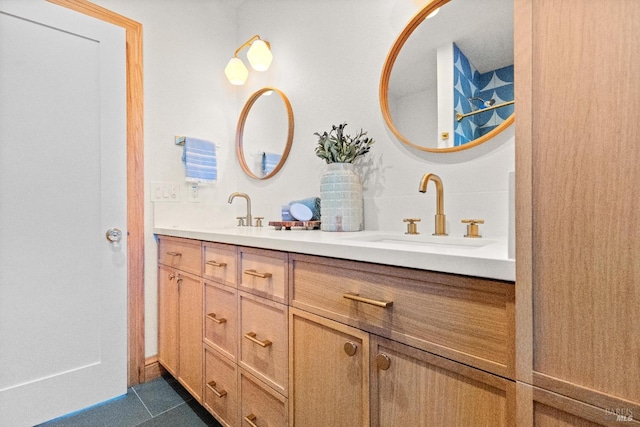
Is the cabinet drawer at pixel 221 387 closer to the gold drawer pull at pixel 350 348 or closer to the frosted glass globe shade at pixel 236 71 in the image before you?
the gold drawer pull at pixel 350 348

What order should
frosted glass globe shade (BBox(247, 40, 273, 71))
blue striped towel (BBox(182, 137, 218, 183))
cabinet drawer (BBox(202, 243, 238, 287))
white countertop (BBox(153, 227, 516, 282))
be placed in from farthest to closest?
1. blue striped towel (BBox(182, 137, 218, 183))
2. frosted glass globe shade (BBox(247, 40, 273, 71))
3. cabinet drawer (BBox(202, 243, 238, 287))
4. white countertop (BBox(153, 227, 516, 282))

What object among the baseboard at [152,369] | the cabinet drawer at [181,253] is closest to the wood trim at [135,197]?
the baseboard at [152,369]

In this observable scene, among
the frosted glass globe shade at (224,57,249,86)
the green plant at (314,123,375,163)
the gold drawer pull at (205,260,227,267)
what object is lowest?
the gold drawer pull at (205,260,227,267)

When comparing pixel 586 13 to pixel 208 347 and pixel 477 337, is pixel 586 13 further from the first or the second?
pixel 208 347

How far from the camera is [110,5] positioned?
1718 millimetres

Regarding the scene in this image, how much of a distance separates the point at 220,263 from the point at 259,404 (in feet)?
1.74

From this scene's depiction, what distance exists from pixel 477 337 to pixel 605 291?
8.5 inches

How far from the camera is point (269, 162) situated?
1975 millimetres

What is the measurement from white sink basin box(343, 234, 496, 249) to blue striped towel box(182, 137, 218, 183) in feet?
4.15

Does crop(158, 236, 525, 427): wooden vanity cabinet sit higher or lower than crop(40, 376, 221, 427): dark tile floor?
higher

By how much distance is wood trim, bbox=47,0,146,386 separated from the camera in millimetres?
1734

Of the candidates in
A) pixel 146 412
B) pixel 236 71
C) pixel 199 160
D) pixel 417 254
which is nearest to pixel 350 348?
pixel 417 254

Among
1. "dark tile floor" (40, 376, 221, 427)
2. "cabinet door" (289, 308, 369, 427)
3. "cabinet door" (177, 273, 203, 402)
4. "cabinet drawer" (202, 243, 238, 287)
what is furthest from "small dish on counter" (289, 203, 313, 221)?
"dark tile floor" (40, 376, 221, 427)

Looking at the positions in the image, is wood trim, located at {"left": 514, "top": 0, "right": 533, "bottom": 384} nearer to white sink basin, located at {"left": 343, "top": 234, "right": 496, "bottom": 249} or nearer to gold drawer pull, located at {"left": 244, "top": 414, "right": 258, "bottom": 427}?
white sink basin, located at {"left": 343, "top": 234, "right": 496, "bottom": 249}
